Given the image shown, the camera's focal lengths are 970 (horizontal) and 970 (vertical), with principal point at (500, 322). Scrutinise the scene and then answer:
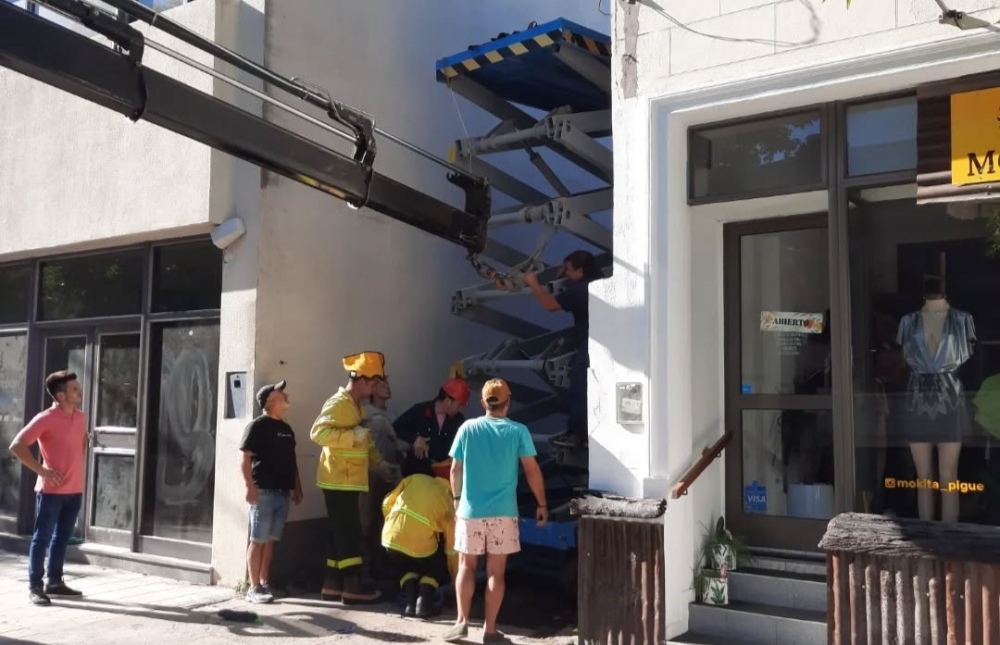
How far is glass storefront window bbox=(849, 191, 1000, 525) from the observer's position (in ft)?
18.2

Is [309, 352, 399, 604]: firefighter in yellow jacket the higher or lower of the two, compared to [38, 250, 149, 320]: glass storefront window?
lower

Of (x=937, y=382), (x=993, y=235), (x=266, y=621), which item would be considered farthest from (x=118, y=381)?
(x=993, y=235)

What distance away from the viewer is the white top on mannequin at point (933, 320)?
5.75 m

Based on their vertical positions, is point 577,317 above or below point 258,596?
above

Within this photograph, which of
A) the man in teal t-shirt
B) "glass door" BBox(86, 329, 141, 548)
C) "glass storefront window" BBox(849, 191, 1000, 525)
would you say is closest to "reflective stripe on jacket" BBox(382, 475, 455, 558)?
the man in teal t-shirt

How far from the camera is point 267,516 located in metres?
7.62

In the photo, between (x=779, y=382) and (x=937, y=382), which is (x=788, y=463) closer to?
(x=779, y=382)

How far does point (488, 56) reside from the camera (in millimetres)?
8203

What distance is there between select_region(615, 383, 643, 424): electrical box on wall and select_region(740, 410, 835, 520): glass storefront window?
94cm

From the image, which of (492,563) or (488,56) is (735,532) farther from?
(488,56)

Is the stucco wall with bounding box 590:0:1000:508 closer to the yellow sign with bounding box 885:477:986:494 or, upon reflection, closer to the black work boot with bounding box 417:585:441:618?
the yellow sign with bounding box 885:477:986:494

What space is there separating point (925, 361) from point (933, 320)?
0.82 ft

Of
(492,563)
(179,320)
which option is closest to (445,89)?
(179,320)

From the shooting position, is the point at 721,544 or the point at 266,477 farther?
the point at 266,477
